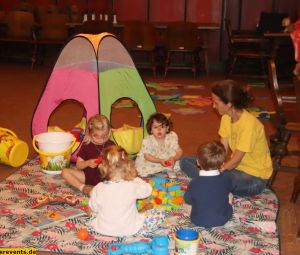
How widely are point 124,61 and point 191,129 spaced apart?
121 cm

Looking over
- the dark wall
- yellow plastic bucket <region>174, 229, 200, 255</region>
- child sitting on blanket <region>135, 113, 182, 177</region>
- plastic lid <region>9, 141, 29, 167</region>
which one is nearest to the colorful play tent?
plastic lid <region>9, 141, 29, 167</region>

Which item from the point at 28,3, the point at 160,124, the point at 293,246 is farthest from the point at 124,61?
the point at 28,3

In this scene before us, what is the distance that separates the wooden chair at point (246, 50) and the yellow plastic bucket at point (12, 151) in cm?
456

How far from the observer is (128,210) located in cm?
272

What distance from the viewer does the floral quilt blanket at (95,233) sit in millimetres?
2697

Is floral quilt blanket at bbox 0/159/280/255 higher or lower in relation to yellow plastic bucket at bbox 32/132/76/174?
lower

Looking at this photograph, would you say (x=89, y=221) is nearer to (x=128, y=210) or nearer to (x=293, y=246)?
(x=128, y=210)

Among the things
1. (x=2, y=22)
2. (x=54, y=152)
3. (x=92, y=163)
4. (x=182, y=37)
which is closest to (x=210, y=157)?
(x=92, y=163)

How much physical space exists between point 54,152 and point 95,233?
107 cm

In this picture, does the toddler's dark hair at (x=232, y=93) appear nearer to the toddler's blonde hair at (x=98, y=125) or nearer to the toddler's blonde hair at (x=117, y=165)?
the toddler's blonde hair at (x=98, y=125)

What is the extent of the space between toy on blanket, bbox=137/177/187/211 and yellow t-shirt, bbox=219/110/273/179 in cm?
45

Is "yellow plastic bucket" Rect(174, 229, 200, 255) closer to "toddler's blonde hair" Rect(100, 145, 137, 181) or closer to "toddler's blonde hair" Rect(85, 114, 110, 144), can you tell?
"toddler's blonde hair" Rect(100, 145, 137, 181)

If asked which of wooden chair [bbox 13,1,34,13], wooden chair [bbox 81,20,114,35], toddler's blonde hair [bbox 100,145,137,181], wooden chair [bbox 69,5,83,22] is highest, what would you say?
wooden chair [bbox 13,1,34,13]

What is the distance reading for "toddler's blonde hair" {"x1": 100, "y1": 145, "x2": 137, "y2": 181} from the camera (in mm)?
2676
